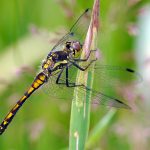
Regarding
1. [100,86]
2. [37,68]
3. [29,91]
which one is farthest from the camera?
[37,68]

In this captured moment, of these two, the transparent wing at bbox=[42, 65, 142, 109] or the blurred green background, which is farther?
the blurred green background

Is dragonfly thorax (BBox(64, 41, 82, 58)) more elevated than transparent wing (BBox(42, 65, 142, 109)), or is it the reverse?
dragonfly thorax (BBox(64, 41, 82, 58))

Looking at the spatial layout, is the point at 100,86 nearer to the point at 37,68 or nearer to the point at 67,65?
the point at 67,65

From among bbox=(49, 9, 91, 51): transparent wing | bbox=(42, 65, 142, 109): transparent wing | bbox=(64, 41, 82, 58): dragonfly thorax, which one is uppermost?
bbox=(49, 9, 91, 51): transparent wing

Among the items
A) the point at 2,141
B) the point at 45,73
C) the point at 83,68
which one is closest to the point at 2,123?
the point at 2,141

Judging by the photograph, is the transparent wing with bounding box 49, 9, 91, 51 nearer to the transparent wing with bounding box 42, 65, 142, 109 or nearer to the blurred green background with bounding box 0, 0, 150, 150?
the blurred green background with bounding box 0, 0, 150, 150

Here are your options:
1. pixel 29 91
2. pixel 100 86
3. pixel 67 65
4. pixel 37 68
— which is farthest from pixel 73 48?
pixel 37 68

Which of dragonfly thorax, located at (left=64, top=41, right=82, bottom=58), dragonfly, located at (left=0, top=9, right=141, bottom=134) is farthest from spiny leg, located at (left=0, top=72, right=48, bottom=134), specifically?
dragonfly thorax, located at (left=64, top=41, right=82, bottom=58)

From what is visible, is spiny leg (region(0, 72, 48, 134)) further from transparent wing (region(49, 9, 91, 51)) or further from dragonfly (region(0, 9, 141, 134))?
transparent wing (region(49, 9, 91, 51))

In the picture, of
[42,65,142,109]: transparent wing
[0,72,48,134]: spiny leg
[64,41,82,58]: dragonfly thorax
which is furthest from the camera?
[0,72,48,134]: spiny leg

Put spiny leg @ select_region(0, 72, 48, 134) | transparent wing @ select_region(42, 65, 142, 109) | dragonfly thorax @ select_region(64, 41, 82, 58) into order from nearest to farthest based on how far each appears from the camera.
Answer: transparent wing @ select_region(42, 65, 142, 109) < dragonfly thorax @ select_region(64, 41, 82, 58) < spiny leg @ select_region(0, 72, 48, 134)
